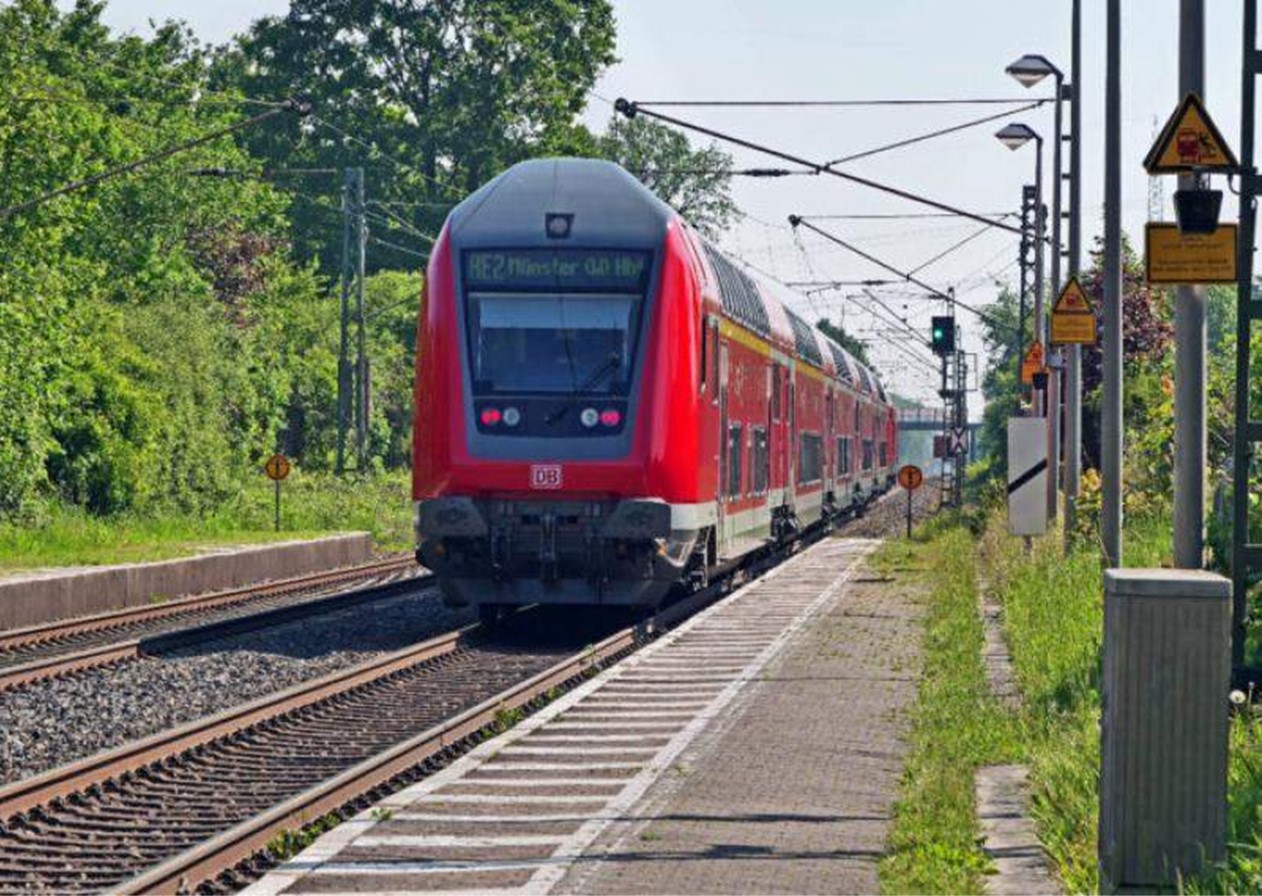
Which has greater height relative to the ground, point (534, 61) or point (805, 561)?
point (534, 61)

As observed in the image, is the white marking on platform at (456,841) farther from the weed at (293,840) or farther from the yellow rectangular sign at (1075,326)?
the yellow rectangular sign at (1075,326)

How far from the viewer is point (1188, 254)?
468 inches

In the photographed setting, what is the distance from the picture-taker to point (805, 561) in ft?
112

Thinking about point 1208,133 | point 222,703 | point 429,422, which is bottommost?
point 222,703

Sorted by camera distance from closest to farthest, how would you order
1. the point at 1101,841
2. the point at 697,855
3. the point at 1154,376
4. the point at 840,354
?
the point at 1101,841 < the point at 697,855 < the point at 1154,376 < the point at 840,354

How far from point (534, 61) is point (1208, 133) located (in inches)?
2470

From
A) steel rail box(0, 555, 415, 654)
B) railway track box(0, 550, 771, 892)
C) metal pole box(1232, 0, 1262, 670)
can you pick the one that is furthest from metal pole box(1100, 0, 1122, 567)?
steel rail box(0, 555, 415, 654)

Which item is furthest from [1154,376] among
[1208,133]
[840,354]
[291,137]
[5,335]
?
[291,137]

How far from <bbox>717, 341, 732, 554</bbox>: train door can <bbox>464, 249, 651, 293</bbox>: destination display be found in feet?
8.42

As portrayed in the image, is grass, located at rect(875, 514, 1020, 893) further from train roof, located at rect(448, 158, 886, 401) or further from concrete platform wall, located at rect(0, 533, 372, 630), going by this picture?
concrete platform wall, located at rect(0, 533, 372, 630)

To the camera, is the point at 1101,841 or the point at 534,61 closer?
the point at 1101,841

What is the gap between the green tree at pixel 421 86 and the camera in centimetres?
7294

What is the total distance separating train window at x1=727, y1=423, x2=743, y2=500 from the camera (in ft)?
77.7

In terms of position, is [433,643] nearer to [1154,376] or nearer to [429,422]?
[429,422]
